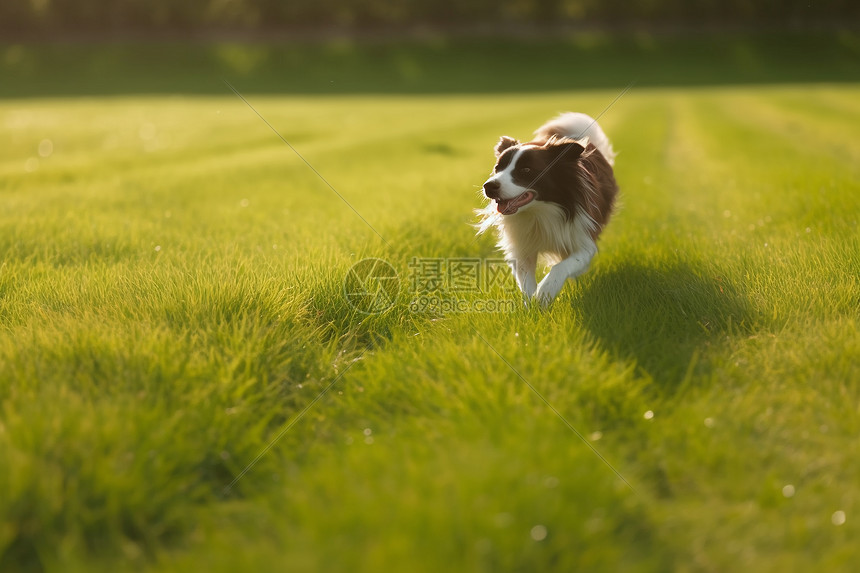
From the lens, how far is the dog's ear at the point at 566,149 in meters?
3.95

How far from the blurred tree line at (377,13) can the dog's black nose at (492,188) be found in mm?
49203

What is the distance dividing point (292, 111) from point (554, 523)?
20.5 metres

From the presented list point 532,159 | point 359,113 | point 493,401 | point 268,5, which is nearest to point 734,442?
point 493,401

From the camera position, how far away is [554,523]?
6.36 ft

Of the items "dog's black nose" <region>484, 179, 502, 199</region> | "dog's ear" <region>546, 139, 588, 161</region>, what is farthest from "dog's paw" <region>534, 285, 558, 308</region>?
"dog's ear" <region>546, 139, 588, 161</region>

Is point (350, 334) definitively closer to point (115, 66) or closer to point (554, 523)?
point (554, 523)

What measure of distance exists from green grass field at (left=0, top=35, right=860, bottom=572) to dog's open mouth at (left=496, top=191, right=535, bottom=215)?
1.89 feet

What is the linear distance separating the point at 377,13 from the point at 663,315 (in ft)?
167

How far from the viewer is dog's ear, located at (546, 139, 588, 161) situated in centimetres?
395
